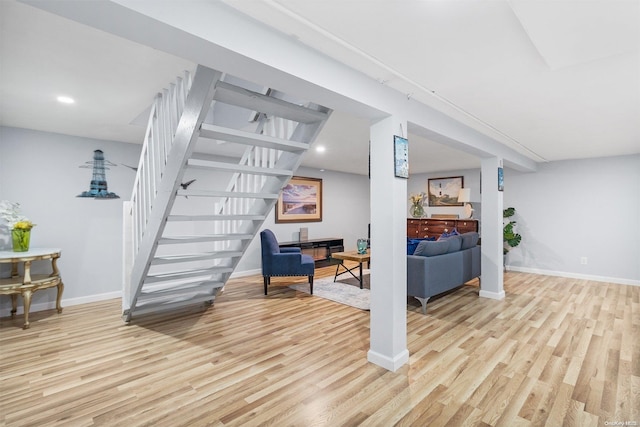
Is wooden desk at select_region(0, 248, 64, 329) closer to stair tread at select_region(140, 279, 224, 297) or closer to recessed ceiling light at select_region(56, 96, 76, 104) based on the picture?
stair tread at select_region(140, 279, 224, 297)

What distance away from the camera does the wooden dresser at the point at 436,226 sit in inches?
261

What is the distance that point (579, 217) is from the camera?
5602 millimetres

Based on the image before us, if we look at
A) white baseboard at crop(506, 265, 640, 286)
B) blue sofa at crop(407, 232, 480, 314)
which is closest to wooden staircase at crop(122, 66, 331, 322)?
blue sofa at crop(407, 232, 480, 314)

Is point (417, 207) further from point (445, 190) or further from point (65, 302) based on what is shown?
point (65, 302)

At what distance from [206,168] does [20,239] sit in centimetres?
283

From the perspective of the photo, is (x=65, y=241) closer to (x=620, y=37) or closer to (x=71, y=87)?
(x=71, y=87)

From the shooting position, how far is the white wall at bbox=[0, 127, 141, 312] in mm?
3727

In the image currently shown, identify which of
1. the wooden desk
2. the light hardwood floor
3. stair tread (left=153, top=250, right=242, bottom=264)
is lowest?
the light hardwood floor

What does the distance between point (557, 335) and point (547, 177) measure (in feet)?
13.0

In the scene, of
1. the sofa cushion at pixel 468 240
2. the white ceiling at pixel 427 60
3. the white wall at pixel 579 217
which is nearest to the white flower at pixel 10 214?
the white ceiling at pixel 427 60

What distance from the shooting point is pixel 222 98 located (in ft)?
6.69

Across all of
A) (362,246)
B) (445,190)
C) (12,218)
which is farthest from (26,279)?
(445,190)

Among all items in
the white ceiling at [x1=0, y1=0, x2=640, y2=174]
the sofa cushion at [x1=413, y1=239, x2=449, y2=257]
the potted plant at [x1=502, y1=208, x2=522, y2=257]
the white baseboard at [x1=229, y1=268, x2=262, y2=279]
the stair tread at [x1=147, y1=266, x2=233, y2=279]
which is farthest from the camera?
the potted plant at [x1=502, y1=208, x2=522, y2=257]

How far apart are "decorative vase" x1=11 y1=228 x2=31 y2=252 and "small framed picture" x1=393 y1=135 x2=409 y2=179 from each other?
13.5ft
